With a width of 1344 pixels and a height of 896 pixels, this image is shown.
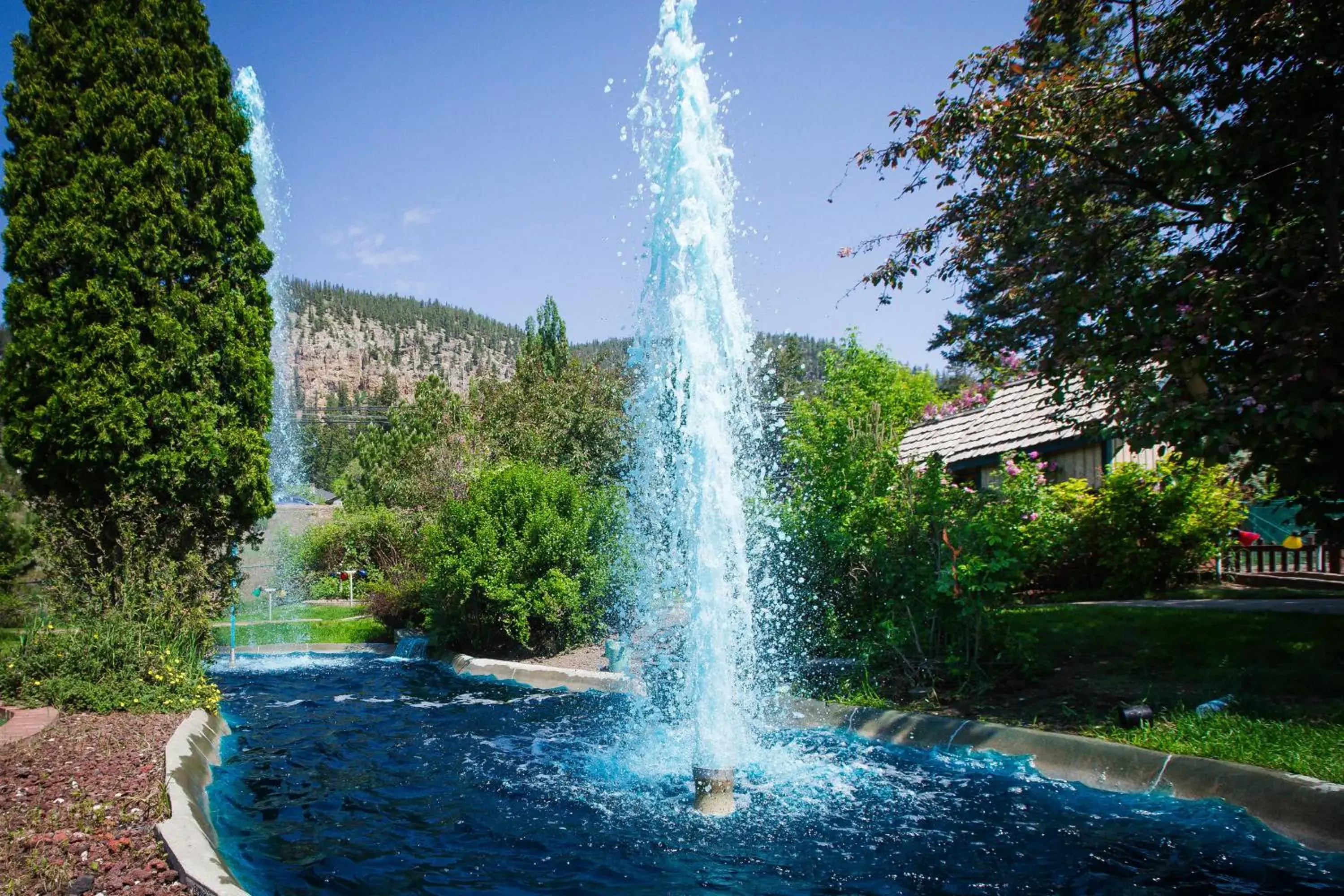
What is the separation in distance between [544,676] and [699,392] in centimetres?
621

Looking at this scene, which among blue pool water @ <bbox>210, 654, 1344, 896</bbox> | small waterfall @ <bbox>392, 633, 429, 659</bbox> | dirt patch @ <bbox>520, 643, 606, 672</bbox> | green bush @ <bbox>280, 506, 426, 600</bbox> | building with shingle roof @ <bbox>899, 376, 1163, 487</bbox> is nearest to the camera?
blue pool water @ <bbox>210, 654, 1344, 896</bbox>

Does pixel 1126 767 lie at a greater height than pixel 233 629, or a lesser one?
lesser

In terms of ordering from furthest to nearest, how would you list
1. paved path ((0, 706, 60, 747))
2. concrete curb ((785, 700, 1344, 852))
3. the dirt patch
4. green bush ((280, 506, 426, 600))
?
green bush ((280, 506, 426, 600))
the dirt patch
paved path ((0, 706, 60, 747))
concrete curb ((785, 700, 1344, 852))

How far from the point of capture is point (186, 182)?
1098 centimetres

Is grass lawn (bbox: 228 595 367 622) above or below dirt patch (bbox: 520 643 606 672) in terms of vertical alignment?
below

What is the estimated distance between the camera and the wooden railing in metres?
14.6

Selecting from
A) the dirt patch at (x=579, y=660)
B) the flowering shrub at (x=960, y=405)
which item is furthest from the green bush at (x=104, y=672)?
the flowering shrub at (x=960, y=405)

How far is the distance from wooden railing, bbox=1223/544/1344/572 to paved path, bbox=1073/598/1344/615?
2.82 meters

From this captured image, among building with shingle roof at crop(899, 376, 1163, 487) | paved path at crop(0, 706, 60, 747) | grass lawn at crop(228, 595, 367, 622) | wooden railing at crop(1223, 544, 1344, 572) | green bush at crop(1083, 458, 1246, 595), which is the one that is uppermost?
building with shingle roof at crop(899, 376, 1163, 487)

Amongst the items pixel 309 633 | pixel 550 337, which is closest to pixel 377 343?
pixel 550 337

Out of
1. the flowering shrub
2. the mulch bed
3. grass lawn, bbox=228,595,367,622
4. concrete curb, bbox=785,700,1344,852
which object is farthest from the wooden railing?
grass lawn, bbox=228,595,367,622

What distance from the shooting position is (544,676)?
38.1ft

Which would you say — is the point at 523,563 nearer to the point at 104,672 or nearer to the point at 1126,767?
the point at 104,672

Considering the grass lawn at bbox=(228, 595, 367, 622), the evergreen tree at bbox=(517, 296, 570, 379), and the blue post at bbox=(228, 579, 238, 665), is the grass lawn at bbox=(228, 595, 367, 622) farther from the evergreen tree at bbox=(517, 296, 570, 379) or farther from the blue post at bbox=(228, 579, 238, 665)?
the evergreen tree at bbox=(517, 296, 570, 379)
